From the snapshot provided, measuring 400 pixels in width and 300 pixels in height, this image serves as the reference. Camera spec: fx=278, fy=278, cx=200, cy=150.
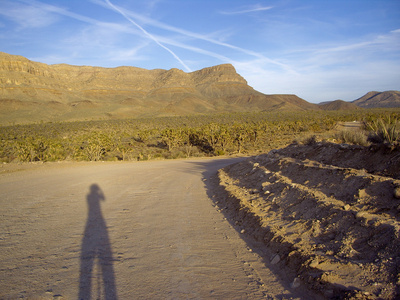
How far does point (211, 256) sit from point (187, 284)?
1.00 meters

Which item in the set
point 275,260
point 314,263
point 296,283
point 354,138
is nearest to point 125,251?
point 275,260

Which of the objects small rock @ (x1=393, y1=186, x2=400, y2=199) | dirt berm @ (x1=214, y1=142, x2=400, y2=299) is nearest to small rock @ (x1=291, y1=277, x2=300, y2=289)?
dirt berm @ (x1=214, y1=142, x2=400, y2=299)

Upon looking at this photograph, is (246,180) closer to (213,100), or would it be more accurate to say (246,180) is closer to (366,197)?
(366,197)

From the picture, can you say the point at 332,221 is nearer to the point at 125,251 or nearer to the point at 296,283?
the point at 296,283

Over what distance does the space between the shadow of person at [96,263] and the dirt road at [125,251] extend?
1 centimetres

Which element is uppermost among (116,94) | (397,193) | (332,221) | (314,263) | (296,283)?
(116,94)

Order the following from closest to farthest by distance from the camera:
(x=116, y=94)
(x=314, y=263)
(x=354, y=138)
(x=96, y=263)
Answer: (x=314, y=263) < (x=96, y=263) < (x=354, y=138) < (x=116, y=94)

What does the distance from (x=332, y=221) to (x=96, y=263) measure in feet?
13.9

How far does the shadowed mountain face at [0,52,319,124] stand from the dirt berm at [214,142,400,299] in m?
96.4

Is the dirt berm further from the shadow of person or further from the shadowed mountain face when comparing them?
the shadowed mountain face

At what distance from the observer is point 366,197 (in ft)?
18.4

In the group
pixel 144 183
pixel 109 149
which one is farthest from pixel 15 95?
pixel 144 183

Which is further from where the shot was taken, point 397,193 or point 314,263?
point 397,193

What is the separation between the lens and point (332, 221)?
16.9 feet
